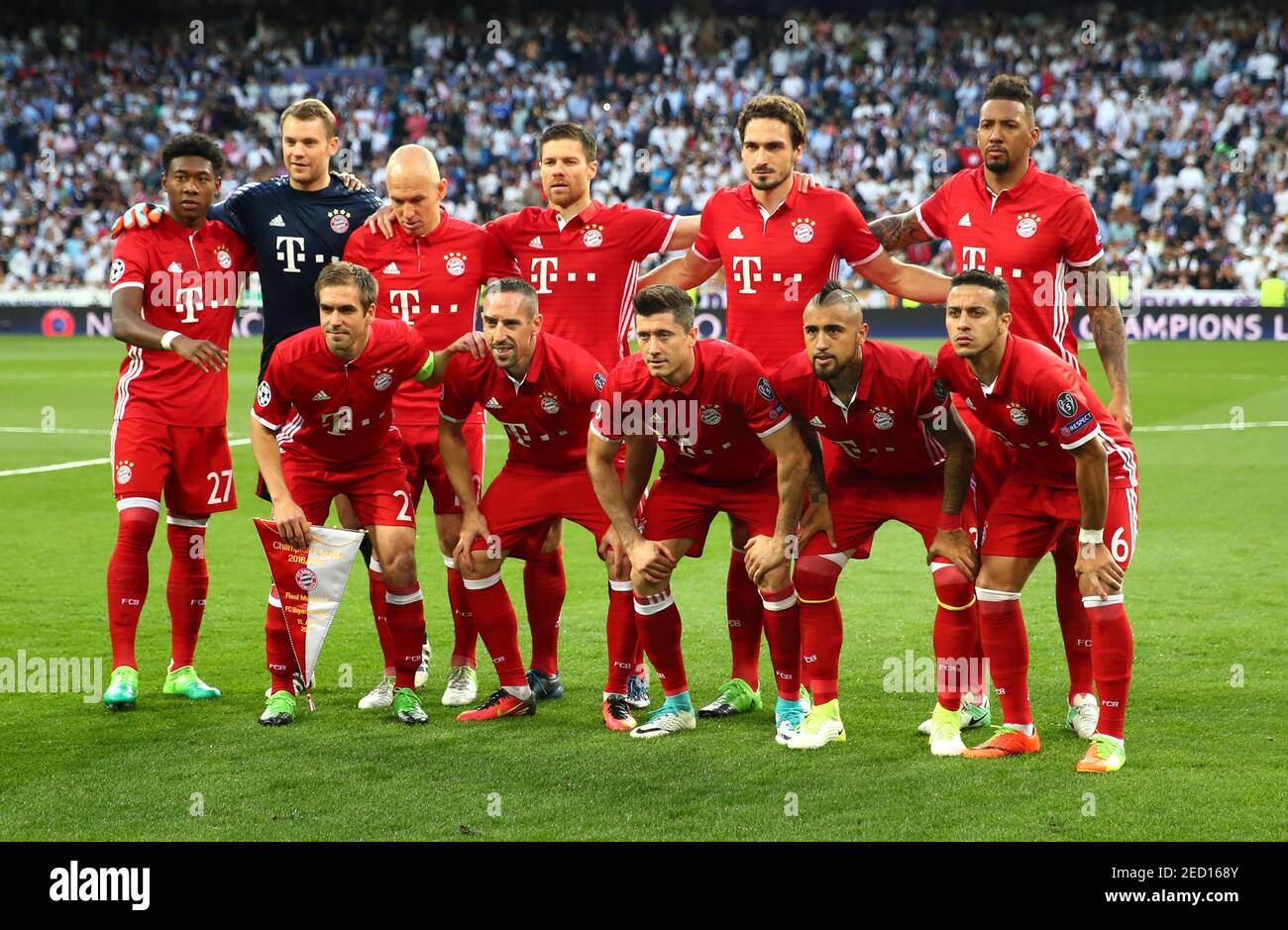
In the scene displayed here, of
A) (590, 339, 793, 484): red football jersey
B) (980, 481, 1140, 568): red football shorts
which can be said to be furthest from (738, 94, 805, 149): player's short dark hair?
(980, 481, 1140, 568): red football shorts

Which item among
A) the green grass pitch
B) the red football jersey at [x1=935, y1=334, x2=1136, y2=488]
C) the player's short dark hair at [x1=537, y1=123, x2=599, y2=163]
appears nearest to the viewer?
the green grass pitch

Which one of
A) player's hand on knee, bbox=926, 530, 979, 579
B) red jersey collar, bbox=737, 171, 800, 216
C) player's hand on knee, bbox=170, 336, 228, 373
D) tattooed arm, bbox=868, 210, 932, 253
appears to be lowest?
player's hand on knee, bbox=926, 530, 979, 579

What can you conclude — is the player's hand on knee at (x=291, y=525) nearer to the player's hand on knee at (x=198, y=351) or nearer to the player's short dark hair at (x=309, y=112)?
the player's hand on knee at (x=198, y=351)

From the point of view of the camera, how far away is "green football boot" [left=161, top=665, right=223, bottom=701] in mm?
7062

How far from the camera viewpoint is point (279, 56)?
38125 mm

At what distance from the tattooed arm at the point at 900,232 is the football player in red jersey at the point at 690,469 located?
3.56 feet

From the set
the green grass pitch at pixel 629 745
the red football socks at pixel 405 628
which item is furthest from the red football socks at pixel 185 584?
the red football socks at pixel 405 628

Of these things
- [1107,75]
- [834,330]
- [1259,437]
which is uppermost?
[1107,75]

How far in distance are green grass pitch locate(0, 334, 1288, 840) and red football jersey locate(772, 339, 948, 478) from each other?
3.79 feet

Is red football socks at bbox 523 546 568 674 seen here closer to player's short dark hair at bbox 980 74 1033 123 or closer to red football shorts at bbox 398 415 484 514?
red football shorts at bbox 398 415 484 514

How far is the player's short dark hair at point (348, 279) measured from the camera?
652 centimetres

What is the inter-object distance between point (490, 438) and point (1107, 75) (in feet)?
71.5

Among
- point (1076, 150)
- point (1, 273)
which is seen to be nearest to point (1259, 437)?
point (1076, 150)
